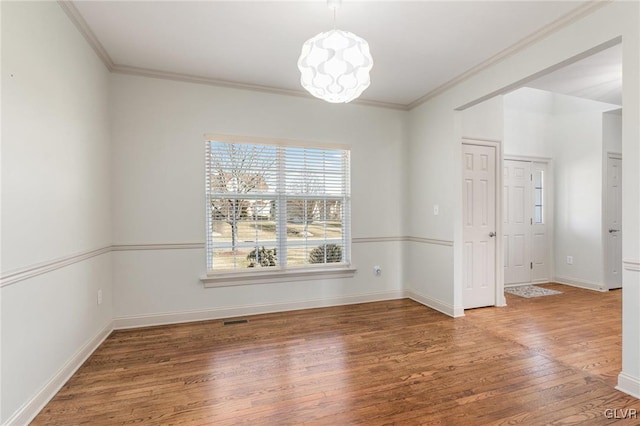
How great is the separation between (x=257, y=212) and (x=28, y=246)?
2.07 meters

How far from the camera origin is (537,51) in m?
2.55

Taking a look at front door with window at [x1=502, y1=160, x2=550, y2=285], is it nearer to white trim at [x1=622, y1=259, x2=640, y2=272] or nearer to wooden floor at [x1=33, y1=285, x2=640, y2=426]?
wooden floor at [x1=33, y1=285, x2=640, y2=426]

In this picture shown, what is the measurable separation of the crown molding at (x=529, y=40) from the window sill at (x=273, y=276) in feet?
8.13

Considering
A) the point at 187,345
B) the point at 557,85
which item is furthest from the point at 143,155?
the point at 557,85

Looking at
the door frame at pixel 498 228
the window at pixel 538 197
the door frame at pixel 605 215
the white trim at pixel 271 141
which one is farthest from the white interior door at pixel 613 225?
the white trim at pixel 271 141

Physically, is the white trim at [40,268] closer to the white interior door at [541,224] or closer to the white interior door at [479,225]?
the white interior door at [479,225]

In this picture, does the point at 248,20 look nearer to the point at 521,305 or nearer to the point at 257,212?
the point at 257,212

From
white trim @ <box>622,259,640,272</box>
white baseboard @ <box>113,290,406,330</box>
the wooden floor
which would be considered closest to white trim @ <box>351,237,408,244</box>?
white baseboard @ <box>113,290,406,330</box>

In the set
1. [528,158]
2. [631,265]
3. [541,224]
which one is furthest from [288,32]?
[541,224]

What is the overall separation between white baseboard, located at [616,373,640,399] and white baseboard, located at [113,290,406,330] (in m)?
2.37

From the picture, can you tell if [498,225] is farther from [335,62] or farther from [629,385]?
[335,62]

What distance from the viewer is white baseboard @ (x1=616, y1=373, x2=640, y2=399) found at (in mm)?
1979

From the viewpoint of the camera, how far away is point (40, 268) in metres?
1.89

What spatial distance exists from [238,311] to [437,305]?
2.37 meters
